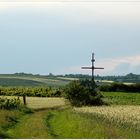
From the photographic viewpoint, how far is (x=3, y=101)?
51.3m

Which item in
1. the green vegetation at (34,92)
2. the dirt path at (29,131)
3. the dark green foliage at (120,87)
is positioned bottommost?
the dirt path at (29,131)

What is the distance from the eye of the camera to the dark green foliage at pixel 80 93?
2464 inches

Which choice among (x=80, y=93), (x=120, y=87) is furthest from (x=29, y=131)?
(x=120, y=87)

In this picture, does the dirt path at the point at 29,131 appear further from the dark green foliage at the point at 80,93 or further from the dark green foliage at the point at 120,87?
the dark green foliage at the point at 120,87

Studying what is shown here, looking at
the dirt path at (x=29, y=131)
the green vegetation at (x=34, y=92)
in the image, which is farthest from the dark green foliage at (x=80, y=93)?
the dirt path at (x=29, y=131)

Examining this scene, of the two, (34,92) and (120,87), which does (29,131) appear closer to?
(34,92)

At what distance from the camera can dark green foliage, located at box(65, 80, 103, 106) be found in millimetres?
62594

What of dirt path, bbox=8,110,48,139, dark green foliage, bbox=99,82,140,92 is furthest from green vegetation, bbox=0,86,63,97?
dirt path, bbox=8,110,48,139

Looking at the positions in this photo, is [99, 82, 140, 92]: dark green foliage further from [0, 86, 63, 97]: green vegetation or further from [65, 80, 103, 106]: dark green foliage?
[65, 80, 103, 106]: dark green foliage

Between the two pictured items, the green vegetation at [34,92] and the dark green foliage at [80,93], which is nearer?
the dark green foliage at [80,93]

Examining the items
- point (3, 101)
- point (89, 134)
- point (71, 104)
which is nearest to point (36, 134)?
point (89, 134)

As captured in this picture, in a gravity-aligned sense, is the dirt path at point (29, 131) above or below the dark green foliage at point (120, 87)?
below

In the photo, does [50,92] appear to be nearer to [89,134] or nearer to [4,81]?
[89,134]

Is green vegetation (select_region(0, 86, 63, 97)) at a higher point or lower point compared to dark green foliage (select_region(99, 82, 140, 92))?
lower
